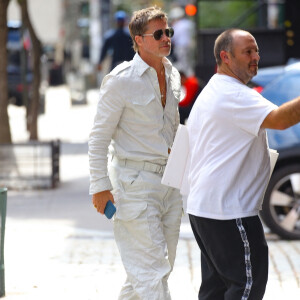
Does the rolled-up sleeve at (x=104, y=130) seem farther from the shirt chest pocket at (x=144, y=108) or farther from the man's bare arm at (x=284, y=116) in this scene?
the man's bare arm at (x=284, y=116)

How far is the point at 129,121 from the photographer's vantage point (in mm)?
5250

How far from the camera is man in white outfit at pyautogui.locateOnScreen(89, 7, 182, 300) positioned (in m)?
5.19

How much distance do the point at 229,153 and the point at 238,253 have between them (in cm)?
48

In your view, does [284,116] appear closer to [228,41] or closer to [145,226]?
[228,41]

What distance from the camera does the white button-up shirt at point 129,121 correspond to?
17.0 feet

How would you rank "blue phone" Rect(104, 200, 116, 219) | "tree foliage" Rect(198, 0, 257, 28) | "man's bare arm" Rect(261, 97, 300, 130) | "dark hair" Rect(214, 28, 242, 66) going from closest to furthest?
"man's bare arm" Rect(261, 97, 300, 130)
"dark hair" Rect(214, 28, 242, 66)
"blue phone" Rect(104, 200, 116, 219)
"tree foliage" Rect(198, 0, 257, 28)

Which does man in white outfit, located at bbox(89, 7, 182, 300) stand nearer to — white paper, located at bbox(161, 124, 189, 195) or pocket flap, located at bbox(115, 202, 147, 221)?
pocket flap, located at bbox(115, 202, 147, 221)

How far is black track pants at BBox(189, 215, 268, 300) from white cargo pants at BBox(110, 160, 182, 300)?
A: 1.77 feet

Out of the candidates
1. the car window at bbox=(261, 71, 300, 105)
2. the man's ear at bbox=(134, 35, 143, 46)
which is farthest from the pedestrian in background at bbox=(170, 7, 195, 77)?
the man's ear at bbox=(134, 35, 143, 46)

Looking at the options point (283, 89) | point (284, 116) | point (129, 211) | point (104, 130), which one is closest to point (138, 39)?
point (104, 130)

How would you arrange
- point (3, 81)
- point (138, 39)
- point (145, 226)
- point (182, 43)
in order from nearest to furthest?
point (145, 226) → point (138, 39) → point (3, 81) → point (182, 43)

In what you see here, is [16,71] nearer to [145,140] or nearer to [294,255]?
[294,255]

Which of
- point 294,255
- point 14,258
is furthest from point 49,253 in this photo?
point 294,255

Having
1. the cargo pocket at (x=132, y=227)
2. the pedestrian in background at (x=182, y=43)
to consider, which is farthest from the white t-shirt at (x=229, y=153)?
the pedestrian in background at (x=182, y=43)
